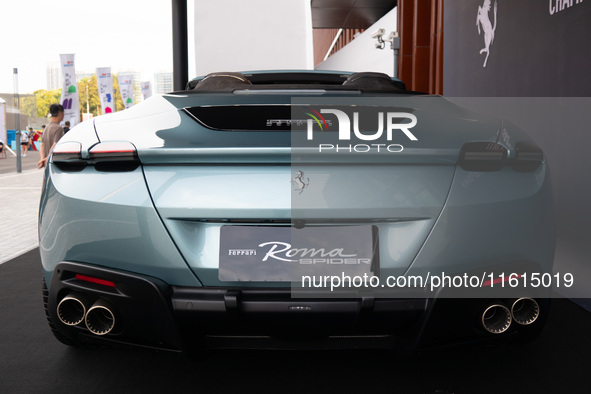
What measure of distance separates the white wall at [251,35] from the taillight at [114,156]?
9.45m

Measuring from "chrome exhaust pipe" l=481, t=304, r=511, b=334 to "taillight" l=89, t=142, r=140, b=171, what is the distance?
139 centimetres

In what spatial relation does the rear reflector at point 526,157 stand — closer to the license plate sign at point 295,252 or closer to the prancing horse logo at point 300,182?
the license plate sign at point 295,252

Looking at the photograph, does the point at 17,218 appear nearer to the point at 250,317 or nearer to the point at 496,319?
the point at 250,317

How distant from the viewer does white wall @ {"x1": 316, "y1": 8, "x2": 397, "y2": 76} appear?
541 inches

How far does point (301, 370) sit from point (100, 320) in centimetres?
95

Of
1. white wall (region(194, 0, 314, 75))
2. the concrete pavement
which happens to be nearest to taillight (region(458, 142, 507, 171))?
the concrete pavement

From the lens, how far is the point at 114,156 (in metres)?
2.18

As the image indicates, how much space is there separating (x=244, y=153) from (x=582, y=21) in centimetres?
328

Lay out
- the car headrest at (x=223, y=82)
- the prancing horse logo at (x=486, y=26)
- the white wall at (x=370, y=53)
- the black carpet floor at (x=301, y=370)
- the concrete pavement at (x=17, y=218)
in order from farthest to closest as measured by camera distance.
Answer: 1. the white wall at (x=370, y=53)
2. the prancing horse logo at (x=486, y=26)
3. the concrete pavement at (x=17, y=218)
4. the car headrest at (x=223, y=82)
5. the black carpet floor at (x=301, y=370)

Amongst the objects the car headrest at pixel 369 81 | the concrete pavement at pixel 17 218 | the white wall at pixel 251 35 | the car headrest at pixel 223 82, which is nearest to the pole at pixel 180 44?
the white wall at pixel 251 35

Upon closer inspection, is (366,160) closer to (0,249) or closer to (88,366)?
(88,366)

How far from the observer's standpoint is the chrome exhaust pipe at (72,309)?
216 centimetres

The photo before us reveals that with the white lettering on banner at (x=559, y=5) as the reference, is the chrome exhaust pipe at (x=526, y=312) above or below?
below

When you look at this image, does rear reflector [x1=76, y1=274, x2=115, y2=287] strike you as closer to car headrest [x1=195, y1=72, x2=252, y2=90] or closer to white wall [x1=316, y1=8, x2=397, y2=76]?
car headrest [x1=195, y1=72, x2=252, y2=90]
